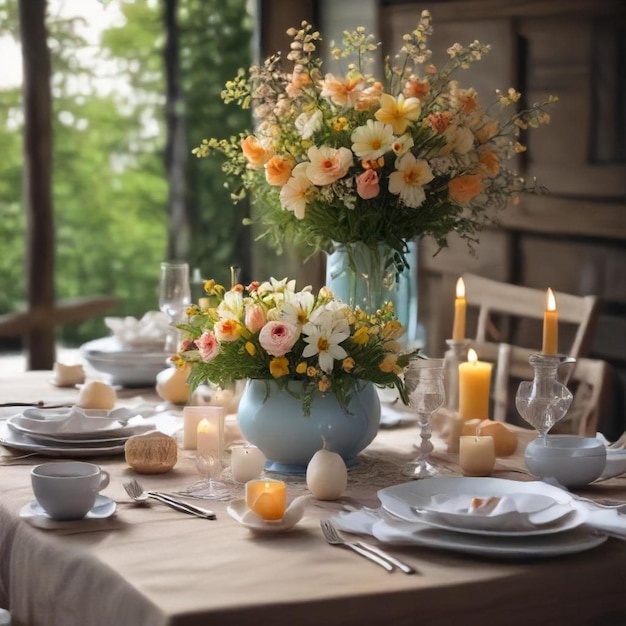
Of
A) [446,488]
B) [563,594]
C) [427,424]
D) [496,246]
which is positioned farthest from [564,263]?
[563,594]

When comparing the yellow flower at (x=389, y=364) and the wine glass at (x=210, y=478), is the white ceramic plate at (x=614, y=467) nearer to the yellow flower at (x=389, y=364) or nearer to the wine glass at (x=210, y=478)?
the yellow flower at (x=389, y=364)

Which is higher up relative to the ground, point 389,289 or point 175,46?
point 175,46

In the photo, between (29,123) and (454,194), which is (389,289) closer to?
(454,194)

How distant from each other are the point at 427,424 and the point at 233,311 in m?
0.33

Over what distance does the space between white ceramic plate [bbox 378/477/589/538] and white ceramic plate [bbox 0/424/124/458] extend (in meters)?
0.53

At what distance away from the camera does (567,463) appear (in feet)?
5.29

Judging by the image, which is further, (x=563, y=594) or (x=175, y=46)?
(x=175, y=46)

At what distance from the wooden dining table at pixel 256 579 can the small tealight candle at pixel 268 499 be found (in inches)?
1.0

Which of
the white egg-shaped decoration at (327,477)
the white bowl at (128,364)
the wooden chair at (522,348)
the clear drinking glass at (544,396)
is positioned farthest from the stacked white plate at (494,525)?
the white bowl at (128,364)

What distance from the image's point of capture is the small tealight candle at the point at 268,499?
140cm

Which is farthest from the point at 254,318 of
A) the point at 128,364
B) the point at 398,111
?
the point at 128,364

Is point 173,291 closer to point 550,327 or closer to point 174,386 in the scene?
point 174,386

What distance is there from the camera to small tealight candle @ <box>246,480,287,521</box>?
1.40 metres

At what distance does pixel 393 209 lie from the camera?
1.96 metres
